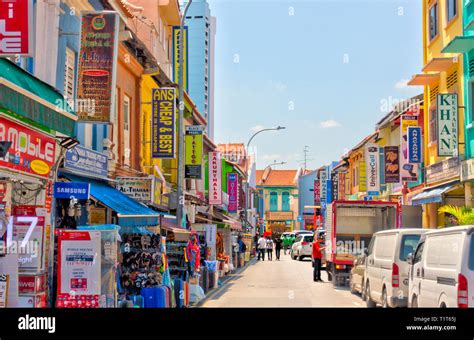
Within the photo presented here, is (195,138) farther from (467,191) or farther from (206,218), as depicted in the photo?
(467,191)

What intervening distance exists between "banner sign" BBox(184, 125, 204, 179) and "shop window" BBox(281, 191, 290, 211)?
264 ft

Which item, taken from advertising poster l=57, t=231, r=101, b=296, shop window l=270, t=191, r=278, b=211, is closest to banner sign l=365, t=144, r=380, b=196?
advertising poster l=57, t=231, r=101, b=296

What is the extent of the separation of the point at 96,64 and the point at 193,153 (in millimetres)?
15501

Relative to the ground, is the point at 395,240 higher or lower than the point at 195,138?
lower

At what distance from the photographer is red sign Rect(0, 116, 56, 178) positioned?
38.1 feet

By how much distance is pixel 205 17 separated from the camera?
92.1 metres

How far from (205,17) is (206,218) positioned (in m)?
58.4

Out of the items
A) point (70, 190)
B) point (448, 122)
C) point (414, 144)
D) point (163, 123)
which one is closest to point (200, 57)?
point (414, 144)

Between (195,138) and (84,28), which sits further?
(195,138)

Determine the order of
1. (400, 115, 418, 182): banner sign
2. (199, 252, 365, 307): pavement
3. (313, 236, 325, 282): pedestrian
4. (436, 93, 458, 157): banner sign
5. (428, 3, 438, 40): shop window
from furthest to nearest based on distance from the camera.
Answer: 1. (400, 115, 418, 182): banner sign
2. (428, 3, 438, 40): shop window
3. (313, 236, 325, 282): pedestrian
4. (436, 93, 458, 157): banner sign
5. (199, 252, 365, 307): pavement

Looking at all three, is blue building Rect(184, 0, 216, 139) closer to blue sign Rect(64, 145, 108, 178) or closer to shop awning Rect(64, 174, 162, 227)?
blue sign Rect(64, 145, 108, 178)

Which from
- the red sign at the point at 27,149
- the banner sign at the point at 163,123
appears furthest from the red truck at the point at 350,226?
the red sign at the point at 27,149
